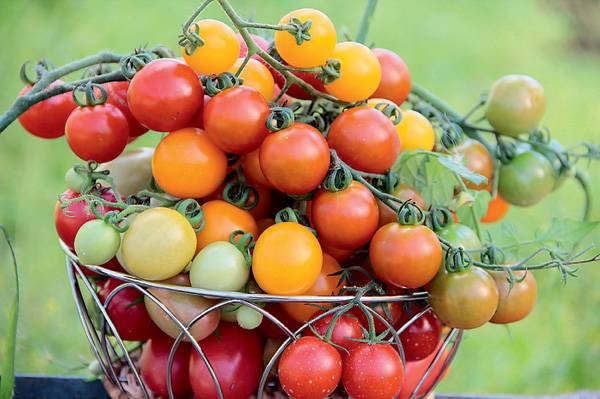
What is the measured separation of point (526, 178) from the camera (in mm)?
1045

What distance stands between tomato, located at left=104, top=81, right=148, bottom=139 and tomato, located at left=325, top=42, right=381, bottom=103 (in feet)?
0.86

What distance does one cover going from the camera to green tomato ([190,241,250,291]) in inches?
30.2

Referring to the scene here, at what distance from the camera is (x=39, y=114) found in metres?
0.95

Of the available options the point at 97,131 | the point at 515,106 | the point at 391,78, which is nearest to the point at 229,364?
the point at 97,131

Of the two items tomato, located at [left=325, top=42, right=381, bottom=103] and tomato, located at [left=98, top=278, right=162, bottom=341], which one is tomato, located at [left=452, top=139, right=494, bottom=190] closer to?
tomato, located at [left=325, top=42, right=381, bottom=103]

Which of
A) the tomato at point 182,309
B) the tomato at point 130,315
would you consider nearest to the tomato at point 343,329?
the tomato at point 182,309

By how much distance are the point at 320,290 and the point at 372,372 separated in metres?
0.12

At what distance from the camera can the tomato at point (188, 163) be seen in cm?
81

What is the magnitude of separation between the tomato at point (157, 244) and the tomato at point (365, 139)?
0.21 meters

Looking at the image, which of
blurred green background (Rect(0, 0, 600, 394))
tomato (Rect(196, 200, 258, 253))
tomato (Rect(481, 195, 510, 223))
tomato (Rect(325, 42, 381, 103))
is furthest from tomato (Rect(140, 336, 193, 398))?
tomato (Rect(481, 195, 510, 223))

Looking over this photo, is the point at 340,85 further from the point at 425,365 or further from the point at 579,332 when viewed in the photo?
the point at 579,332

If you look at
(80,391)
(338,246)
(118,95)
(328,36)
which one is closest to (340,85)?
(328,36)

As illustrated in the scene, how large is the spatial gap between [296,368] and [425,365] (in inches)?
11.0

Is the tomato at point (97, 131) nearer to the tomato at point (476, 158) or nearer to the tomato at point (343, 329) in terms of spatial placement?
the tomato at point (343, 329)
